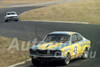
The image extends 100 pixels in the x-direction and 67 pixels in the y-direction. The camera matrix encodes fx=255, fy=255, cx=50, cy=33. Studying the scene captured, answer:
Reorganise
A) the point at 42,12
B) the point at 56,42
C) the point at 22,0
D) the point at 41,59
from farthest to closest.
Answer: the point at 22,0 → the point at 42,12 → the point at 56,42 → the point at 41,59

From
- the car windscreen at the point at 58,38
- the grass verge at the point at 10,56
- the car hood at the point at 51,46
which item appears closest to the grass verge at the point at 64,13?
the grass verge at the point at 10,56

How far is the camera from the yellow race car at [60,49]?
1145cm

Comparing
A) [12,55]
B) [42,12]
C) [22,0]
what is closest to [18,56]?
[12,55]

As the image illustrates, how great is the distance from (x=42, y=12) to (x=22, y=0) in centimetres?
3200

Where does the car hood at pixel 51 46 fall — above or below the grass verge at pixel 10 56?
above

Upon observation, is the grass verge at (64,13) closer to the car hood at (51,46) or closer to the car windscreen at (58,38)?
the car windscreen at (58,38)

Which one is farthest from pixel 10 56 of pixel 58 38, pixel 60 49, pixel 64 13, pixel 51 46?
pixel 64 13

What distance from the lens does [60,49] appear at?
37.6 ft

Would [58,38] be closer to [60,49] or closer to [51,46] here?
[51,46]

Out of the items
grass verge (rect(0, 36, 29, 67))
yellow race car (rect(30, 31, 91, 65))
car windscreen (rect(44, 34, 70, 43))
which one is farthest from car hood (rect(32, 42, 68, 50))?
grass verge (rect(0, 36, 29, 67))

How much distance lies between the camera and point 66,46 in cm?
1195

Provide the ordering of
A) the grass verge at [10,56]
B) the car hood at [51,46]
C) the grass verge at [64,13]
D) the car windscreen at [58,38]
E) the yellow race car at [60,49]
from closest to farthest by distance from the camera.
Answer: the yellow race car at [60,49] < the car hood at [51,46] < the car windscreen at [58,38] < the grass verge at [10,56] < the grass verge at [64,13]

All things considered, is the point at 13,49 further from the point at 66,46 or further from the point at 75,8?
the point at 75,8

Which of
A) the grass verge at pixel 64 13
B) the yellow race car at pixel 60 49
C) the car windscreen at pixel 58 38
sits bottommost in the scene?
the grass verge at pixel 64 13
